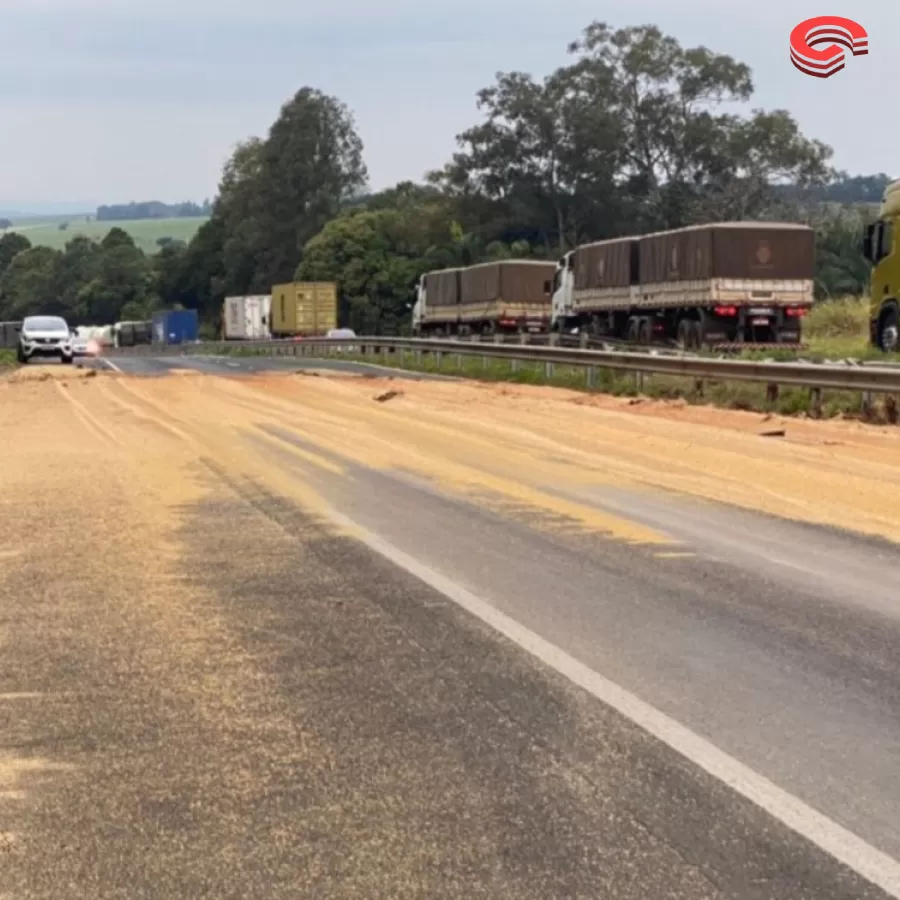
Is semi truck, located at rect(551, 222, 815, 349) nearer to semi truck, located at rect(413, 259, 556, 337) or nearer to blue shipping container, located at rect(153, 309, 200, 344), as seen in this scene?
semi truck, located at rect(413, 259, 556, 337)

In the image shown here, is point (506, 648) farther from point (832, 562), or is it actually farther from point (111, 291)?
point (111, 291)

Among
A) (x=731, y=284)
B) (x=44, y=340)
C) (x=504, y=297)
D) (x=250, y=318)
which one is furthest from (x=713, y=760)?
(x=250, y=318)

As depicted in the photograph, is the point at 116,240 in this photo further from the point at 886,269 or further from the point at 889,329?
the point at 886,269

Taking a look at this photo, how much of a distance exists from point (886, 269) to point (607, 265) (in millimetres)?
17935

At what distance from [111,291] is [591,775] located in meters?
154

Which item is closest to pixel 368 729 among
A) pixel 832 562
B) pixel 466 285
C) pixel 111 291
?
pixel 832 562

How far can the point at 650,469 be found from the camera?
594 inches

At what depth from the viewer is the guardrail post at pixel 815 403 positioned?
825 inches

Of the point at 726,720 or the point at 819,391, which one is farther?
the point at 819,391

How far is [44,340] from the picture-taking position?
4544cm

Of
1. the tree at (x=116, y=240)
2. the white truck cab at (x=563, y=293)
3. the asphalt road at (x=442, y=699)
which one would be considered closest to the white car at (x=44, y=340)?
the white truck cab at (x=563, y=293)

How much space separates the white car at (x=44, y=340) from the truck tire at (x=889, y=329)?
82.8ft

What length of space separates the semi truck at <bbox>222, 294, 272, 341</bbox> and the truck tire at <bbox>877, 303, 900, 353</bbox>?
6024 centimetres

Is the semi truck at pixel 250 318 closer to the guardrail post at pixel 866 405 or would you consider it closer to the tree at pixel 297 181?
the tree at pixel 297 181
